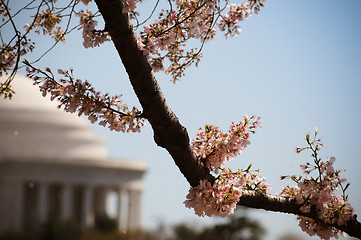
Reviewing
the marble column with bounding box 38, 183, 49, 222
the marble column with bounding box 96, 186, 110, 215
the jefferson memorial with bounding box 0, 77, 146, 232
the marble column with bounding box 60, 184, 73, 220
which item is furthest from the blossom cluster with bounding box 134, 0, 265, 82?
the marble column with bounding box 96, 186, 110, 215

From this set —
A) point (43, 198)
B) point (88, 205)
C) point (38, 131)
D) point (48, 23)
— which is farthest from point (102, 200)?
point (48, 23)

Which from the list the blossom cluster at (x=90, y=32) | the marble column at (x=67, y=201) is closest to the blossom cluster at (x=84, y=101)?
the blossom cluster at (x=90, y=32)

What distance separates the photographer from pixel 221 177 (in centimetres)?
322

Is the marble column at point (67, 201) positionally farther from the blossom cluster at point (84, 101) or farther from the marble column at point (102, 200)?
the blossom cluster at point (84, 101)

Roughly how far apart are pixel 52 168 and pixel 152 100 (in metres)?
51.3

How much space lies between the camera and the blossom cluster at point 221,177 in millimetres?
3131

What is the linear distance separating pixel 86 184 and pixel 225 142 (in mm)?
53573

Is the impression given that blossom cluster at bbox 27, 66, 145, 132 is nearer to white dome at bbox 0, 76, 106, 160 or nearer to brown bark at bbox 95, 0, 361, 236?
brown bark at bbox 95, 0, 361, 236

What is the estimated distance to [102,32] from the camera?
10.2 ft

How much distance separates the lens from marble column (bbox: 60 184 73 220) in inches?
2139

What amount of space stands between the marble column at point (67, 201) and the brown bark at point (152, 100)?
51810mm

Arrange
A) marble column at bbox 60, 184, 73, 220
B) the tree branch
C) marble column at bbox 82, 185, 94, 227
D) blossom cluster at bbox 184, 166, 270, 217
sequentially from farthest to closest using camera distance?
marble column at bbox 82, 185, 94, 227
marble column at bbox 60, 184, 73, 220
blossom cluster at bbox 184, 166, 270, 217
the tree branch

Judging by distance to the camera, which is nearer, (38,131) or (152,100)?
(152,100)

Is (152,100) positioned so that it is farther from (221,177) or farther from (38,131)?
(38,131)
